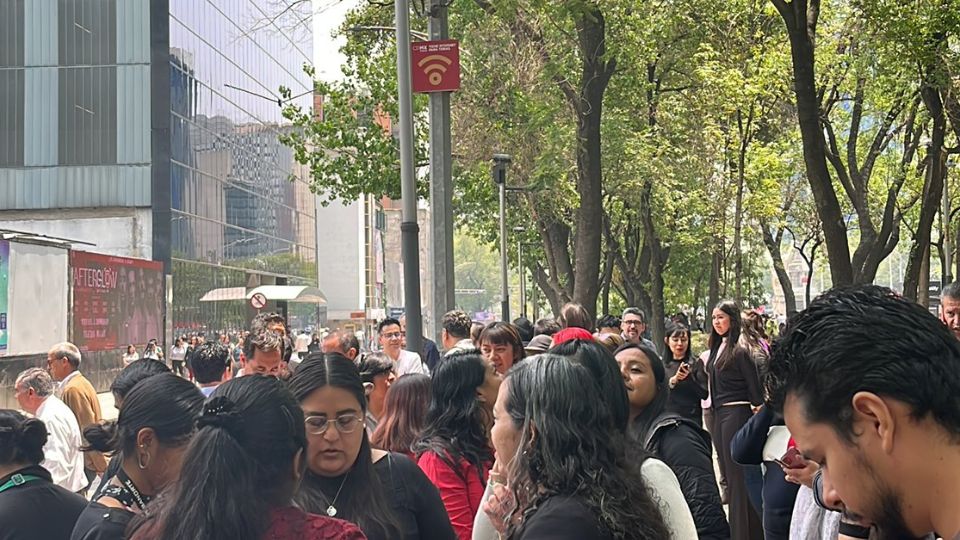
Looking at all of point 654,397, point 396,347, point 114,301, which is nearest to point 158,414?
point 654,397

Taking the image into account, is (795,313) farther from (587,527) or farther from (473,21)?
(473,21)

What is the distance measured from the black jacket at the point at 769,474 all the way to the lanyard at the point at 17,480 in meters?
2.77

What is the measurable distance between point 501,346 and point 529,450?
16.8 ft

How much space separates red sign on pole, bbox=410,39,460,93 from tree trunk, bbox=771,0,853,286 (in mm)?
3672

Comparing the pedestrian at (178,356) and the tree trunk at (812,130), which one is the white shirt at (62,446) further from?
the pedestrian at (178,356)

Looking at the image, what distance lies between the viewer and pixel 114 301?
1049 inches

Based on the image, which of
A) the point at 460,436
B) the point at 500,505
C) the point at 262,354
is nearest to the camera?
the point at 500,505

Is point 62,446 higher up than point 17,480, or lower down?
lower down

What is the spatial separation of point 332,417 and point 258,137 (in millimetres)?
56899

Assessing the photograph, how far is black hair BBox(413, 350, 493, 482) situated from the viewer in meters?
4.75

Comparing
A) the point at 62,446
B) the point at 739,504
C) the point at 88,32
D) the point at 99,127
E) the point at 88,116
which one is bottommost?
the point at 739,504

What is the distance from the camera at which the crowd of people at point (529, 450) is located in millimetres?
1891

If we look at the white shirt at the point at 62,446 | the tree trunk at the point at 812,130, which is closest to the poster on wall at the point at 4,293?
the white shirt at the point at 62,446

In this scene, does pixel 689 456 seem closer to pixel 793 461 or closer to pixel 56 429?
pixel 793 461
